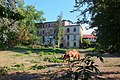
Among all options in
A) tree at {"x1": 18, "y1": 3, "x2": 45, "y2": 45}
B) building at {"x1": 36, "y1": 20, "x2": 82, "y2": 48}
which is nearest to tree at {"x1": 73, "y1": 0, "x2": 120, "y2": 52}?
tree at {"x1": 18, "y1": 3, "x2": 45, "y2": 45}

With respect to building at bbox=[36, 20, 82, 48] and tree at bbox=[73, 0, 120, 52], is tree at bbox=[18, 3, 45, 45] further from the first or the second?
tree at bbox=[73, 0, 120, 52]

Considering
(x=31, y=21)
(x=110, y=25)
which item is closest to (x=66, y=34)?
(x=31, y=21)

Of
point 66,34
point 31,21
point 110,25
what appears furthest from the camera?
point 66,34

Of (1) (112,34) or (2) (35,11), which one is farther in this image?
(2) (35,11)

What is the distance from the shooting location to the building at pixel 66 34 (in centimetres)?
10269

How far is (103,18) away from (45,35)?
10009 centimetres

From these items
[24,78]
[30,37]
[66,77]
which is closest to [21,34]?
[30,37]

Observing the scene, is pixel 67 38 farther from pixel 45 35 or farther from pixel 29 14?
pixel 29 14

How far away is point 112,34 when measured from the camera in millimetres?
11820

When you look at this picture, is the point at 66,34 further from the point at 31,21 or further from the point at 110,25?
the point at 110,25

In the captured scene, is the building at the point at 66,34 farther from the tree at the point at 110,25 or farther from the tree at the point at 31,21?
the tree at the point at 110,25

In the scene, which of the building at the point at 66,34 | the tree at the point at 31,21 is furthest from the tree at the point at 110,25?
the building at the point at 66,34

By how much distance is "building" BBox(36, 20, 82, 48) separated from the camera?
103m

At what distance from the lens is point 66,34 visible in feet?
350
